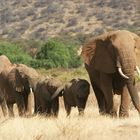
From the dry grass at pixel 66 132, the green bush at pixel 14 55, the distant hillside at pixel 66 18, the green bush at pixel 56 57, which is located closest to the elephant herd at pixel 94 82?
the dry grass at pixel 66 132

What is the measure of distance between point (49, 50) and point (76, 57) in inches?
147

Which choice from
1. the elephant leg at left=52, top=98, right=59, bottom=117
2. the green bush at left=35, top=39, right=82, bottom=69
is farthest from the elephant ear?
the green bush at left=35, top=39, right=82, bottom=69

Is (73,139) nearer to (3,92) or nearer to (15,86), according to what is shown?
(15,86)

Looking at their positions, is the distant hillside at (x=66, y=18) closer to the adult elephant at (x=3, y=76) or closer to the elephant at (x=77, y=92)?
the adult elephant at (x=3, y=76)

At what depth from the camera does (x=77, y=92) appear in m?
19.2

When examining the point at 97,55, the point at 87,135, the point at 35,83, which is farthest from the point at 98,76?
the point at 87,135

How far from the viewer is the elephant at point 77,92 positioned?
1902cm

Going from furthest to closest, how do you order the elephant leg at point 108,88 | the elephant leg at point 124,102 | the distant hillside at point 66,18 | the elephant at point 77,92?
the distant hillside at point 66,18 < the elephant at point 77,92 < the elephant leg at point 108,88 < the elephant leg at point 124,102

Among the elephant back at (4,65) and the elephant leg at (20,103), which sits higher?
the elephant back at (4,65)

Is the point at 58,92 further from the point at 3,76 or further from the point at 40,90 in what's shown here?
the point at 3,76

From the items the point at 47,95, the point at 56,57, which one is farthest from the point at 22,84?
the point at 56,57

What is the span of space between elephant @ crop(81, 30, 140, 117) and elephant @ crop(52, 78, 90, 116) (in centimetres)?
35

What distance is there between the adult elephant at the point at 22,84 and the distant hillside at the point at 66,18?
221 ft

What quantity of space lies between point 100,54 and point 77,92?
76.1 inches
